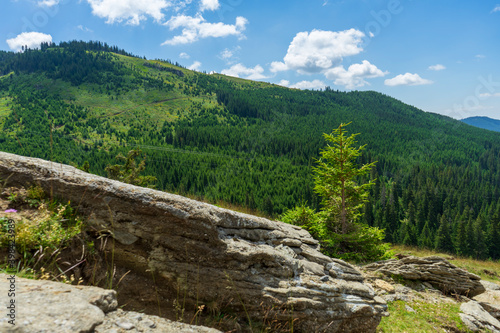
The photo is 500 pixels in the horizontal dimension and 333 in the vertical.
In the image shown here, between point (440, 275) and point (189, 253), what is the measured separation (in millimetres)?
15338

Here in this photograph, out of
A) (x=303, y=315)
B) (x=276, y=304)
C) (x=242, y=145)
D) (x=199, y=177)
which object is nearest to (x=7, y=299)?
(x=276, y=304)

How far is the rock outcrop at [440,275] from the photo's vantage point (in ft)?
44.7

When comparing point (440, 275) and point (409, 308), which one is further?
point (440, 275)

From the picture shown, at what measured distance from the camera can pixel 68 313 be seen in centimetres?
294

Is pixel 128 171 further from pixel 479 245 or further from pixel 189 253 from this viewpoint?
pixel 479 245

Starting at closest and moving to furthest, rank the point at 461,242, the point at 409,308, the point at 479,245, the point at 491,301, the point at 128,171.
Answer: the point at 409,308
the point at 491,301
the point at 128,171
the point at 461,242
the point at 479,245

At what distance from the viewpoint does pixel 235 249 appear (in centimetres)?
672

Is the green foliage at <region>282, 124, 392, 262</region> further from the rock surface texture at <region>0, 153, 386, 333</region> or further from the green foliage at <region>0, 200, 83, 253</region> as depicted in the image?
the green foliage at <region>0, 200, 83, 253</region>

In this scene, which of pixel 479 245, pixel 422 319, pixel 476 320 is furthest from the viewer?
pixel 479 245

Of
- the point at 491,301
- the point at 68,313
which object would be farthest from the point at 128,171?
the point at 491,301

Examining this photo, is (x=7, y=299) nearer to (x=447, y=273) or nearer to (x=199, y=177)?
(x=447, y=273)

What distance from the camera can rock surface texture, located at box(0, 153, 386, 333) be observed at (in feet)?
19.6

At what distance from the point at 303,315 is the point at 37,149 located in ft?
660

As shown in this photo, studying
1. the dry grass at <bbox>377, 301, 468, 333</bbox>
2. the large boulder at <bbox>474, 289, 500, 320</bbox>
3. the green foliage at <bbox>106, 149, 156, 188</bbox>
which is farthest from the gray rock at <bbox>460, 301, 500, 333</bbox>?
the green foliage at <bbox>106, 149, 156, 188</bbox>
